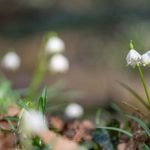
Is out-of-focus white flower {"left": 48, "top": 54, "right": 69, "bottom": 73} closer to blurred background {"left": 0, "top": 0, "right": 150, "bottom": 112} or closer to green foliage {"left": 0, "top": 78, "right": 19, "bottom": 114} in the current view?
green foliage {"left": 0, "top": 78, "right": 19, "bottom": 114}

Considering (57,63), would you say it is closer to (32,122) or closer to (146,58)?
(146,58)

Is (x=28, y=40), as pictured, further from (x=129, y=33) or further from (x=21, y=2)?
(x=129, y=33)

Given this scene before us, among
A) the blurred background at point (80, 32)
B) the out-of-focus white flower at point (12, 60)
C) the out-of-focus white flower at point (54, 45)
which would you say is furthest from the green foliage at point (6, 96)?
the blurred background at point (80, 32)

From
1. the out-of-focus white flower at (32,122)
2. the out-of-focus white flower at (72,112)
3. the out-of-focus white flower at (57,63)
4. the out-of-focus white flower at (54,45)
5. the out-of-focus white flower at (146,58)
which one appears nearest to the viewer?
the out-of-focus white flower at (32,122)

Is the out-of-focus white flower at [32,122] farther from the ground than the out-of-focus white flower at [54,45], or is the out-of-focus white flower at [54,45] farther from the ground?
the out-of-focus white flower at [54,45]

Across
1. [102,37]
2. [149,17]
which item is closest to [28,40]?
[102,37]

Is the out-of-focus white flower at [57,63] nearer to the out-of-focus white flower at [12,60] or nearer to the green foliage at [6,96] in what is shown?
the out-of-focus white flower at [12,60]
